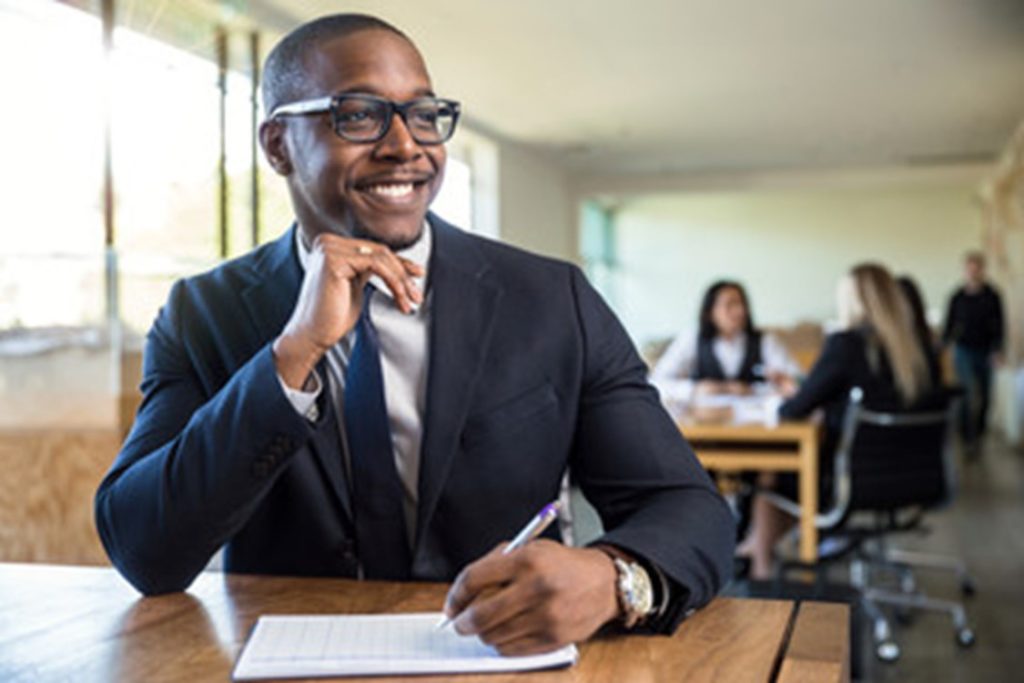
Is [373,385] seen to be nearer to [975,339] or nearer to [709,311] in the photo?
[709,311]

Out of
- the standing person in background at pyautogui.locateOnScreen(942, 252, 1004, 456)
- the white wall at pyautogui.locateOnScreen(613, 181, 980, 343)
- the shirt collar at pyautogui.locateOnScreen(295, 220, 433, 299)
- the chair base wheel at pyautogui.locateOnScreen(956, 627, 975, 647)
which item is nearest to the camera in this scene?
the shirt collar at pyautogui.locateOnScreen(295, 220, 433, 299)

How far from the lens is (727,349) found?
438 cm

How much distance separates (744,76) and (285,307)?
5.64 metres

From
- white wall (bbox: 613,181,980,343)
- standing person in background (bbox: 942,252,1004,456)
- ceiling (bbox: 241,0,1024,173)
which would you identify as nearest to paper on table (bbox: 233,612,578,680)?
ceiling (bbox: 241,0,1024,173)

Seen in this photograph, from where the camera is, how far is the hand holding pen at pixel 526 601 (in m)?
0.75

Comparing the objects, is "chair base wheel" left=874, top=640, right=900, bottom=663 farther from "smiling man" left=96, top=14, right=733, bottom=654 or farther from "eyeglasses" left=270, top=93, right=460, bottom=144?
"eyeglasses" left=270, top=93, right=460, bottom=144

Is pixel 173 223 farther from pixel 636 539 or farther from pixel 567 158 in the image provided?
pixel 567 158

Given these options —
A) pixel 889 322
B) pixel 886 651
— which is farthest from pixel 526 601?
pixel 889 322

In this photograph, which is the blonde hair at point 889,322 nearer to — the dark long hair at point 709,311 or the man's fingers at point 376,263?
the dark long hair at point 709,311

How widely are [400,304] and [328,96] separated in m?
0.27

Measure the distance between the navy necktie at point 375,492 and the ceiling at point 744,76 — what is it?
3.30 feet

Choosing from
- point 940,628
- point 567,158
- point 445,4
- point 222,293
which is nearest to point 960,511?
point 940,628

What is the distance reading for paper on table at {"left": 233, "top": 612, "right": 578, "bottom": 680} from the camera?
0.74 meters

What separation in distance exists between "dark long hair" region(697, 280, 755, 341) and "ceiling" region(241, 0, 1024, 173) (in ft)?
2.47
